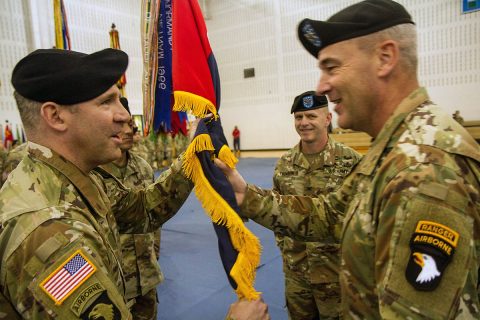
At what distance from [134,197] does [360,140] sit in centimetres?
1163

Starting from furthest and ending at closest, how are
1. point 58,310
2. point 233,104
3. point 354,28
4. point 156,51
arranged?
point 233,104
point 156,51
point 354,28
point 58,310

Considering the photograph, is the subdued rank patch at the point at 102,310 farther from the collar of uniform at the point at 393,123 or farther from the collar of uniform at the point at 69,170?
the collar of uniform at the point at 393,123

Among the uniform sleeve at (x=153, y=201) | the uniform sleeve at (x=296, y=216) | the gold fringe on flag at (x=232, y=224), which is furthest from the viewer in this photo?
the uniform sleeve at (x=153, y=201)

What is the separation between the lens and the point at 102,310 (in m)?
1.13

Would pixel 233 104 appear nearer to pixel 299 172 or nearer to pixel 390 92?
pixel 299 172

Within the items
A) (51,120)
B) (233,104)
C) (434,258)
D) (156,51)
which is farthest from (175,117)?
(233,104)

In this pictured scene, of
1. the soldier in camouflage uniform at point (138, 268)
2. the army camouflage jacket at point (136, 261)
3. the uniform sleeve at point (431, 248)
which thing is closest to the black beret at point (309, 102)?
the soldier in camouflage uniform at point (138, 268)

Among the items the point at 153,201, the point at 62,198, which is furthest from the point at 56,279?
the point at 153,201

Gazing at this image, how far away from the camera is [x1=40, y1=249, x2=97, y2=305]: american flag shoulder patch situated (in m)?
1.08

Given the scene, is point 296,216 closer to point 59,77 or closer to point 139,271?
point 59,77

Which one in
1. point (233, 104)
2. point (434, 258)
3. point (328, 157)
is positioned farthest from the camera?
point (233, 104)

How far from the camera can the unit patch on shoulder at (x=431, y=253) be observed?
3.10ft

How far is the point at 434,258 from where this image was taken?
948 millimetres

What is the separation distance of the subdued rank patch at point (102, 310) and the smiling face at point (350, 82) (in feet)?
3.75
